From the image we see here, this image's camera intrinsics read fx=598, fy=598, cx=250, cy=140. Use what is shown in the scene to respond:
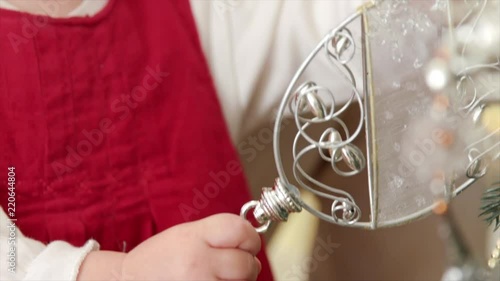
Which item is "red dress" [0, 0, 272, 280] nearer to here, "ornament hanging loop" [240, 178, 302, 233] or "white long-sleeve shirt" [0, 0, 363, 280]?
"white long-sleeve shirt" [0, 0, 363, 280]

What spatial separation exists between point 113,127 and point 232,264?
165 mm

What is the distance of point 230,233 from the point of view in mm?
318

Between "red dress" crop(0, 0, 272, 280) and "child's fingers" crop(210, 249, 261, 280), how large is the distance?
13cm

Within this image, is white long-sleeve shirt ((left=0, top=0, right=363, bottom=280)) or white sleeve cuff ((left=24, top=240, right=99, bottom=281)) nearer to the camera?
white sleeve cuff ((left=24, top=240, right=99, bottom=281))

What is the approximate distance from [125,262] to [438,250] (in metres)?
0.30

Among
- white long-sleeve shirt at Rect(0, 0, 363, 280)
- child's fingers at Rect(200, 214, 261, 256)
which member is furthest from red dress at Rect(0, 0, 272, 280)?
child's fingers at Rect(200, 214, 261, 256)

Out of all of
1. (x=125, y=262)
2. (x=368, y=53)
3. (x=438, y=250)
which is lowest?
(x=438, y=250)

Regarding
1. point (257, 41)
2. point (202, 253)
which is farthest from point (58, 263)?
point (257, 41)

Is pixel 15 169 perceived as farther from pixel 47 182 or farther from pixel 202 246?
pixel 202 246

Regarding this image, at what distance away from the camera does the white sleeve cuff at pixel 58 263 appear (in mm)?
357

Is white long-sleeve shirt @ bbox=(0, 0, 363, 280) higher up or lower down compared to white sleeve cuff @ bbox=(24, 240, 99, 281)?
higher up

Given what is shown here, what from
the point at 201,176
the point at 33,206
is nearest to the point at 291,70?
the point at 201,176

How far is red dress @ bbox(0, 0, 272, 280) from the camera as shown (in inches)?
16.1

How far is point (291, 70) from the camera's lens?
484 millimetres
